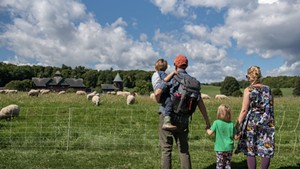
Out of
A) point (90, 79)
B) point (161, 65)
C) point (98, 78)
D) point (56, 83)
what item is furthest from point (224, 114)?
point (90, 79)

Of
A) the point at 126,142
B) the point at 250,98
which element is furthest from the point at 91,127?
the point at 250,98

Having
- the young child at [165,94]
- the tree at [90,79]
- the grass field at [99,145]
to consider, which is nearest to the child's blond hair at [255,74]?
the young child at [165,94]

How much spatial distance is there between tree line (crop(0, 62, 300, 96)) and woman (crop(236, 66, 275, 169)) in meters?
56.4

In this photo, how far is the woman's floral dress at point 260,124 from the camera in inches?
176

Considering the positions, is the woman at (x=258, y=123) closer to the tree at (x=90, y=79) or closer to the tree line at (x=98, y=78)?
the tree line at (x=98, y=78)

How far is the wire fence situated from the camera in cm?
797

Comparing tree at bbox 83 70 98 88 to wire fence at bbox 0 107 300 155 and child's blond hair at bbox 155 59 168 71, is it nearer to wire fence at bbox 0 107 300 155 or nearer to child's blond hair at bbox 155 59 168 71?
wire fence at bbox 0 107 300 155

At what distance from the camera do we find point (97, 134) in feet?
30.4

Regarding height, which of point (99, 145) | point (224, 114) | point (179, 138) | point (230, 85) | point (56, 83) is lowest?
point (99, 145)

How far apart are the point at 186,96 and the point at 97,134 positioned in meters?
5.53

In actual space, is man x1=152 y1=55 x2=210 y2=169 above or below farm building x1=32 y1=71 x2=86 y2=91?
below

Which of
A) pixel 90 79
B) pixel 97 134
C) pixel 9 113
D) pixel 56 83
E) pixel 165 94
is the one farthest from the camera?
pixel 90 79

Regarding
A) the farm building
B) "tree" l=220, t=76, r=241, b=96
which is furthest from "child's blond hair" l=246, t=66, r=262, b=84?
the farm building

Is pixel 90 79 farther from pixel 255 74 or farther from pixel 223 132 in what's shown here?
pixel 255 74
